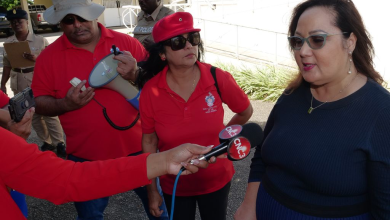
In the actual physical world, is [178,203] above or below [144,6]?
below

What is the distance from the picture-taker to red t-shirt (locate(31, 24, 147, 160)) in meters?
2.95

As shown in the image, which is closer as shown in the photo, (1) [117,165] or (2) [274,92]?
(1) [117,165]

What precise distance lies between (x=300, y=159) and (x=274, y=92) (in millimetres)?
5823

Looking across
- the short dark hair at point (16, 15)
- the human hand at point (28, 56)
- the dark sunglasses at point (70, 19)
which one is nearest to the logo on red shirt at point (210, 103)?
the dark sunglasses at point (70, 19)

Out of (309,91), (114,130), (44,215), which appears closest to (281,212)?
(309,91)

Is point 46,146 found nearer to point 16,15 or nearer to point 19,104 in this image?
point 16,15

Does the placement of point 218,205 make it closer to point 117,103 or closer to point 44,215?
point 117,103

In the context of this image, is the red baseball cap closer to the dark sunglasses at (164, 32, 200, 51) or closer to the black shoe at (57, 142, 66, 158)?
the dark sunglasses at (164, 32, 200, 51)

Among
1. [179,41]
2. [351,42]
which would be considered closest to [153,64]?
[179,41]

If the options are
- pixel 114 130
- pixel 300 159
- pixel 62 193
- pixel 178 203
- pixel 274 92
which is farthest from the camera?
pixel 274 92

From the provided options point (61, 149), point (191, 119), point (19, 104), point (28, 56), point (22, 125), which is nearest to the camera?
point (19, 104)

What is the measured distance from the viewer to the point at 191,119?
2.56m

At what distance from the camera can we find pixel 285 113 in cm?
209

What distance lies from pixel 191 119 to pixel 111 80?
0.76 meters
